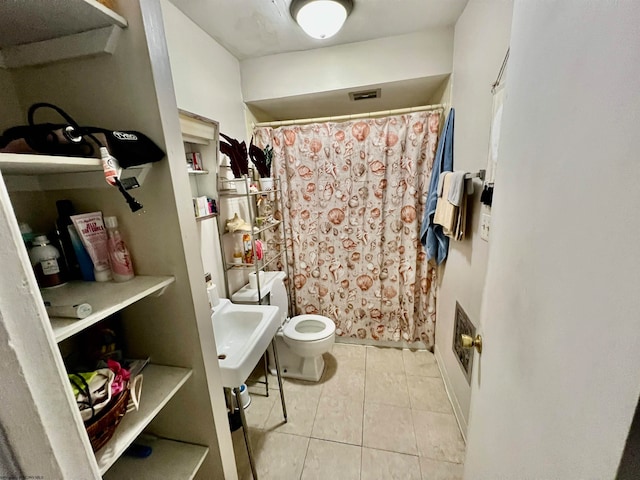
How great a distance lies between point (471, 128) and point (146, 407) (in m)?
1.89

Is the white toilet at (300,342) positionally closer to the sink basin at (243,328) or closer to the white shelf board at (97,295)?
the sink basin at (243,328)

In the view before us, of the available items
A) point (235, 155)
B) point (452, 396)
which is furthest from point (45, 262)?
point (452, 396)

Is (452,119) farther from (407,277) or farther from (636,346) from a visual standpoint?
(636,346)

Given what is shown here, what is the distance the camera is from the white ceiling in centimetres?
140

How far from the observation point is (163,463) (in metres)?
0.88

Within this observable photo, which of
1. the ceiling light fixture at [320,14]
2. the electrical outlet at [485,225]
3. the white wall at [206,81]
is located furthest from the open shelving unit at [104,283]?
the electrical outlet at [485,225]

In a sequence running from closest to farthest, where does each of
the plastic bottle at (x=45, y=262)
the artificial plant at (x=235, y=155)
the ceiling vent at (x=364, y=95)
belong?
1. the plastic bottle at (x=45, y=262)
2. the artificial plant at (x=235, y=155)
3. the ceiling vent at (x=364, y=95)

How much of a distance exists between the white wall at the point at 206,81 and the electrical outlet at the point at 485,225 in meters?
1.57

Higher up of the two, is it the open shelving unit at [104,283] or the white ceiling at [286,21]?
the white ceiling at [286,21]

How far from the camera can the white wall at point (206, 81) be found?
1372 millimetres

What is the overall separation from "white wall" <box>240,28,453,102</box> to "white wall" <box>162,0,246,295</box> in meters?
0.22

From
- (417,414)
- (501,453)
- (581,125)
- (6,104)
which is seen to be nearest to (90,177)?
(6,104)

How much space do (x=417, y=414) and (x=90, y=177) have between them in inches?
81.7

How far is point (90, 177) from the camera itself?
2.47 feet
